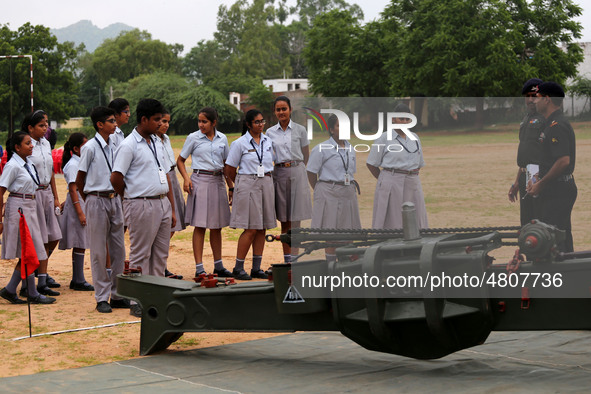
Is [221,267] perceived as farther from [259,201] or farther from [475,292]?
[475,292]

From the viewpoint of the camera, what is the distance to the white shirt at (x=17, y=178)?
27.3 feet

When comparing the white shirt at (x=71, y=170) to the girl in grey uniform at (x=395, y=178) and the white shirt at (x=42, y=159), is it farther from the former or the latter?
the girl in grey uniform at (x=395, y=178)

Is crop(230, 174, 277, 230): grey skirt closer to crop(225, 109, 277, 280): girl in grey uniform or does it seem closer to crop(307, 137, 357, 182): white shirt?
crop(225, 109, 277, 280): girl in grey uniform

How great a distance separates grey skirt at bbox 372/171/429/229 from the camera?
5.44m

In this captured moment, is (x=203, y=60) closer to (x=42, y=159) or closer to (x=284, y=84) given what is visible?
(x=284, y=84)

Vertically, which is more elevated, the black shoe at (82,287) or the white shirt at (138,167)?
the white shirt at (138,167)

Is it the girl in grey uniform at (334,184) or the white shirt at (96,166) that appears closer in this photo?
the girl in grey uniform at (334,184)

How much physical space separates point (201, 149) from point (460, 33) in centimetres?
4467

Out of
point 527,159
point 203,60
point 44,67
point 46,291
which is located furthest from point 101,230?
point 203,60

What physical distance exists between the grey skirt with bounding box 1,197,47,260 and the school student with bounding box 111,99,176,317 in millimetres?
1366

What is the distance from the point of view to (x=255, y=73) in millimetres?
105125

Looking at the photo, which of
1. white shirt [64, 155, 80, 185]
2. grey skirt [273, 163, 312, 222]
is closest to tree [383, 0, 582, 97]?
grey skirt [273, 163, 312, 222]

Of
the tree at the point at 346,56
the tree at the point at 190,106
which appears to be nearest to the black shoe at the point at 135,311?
the tree at the point at 190,106

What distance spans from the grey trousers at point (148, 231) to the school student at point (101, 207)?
0.53 meters
